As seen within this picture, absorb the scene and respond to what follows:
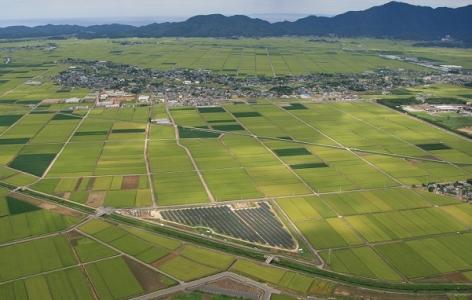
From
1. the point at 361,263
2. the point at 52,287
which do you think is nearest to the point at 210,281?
the point at 52,287

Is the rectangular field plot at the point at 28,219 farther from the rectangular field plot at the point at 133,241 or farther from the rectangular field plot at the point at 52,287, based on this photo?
the rectangular field plot at the point at 52,287

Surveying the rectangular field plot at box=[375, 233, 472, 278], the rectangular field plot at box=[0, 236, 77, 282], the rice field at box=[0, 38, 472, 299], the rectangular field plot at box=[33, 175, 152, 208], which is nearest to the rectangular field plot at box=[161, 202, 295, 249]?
the rice field at box=[0, 38, 472, 299]

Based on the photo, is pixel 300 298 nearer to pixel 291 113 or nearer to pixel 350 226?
pixel 350 226

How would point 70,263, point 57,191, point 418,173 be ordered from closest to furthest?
point 70,263 < point 57,191 < point 418,173

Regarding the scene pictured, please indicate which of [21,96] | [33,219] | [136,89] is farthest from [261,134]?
[21,96]

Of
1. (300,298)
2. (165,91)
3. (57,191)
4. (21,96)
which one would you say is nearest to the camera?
(300,298)

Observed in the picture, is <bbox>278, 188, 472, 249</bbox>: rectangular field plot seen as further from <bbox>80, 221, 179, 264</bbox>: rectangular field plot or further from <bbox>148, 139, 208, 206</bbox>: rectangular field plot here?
<bbox>80, 221, 179, 264</bbox>: rectangular field plot
